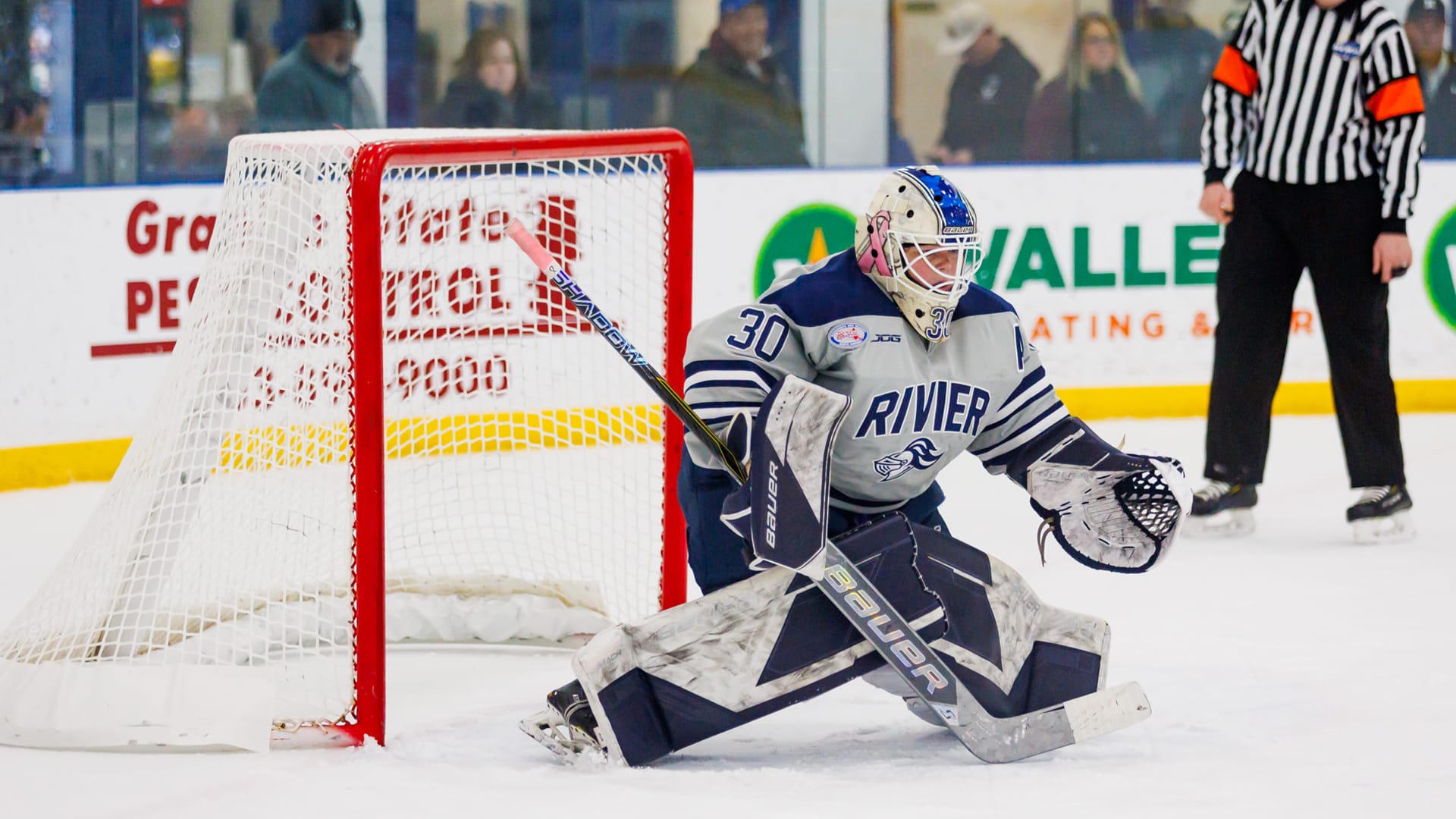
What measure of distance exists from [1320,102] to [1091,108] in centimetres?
187

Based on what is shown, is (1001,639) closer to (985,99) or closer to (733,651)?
(733,651)

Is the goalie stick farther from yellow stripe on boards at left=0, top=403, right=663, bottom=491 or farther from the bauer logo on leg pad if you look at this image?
yellow stripe on boards at left=0, top=403, right=663, bottom=491

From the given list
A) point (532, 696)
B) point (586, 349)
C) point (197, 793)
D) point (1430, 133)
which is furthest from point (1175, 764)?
point (1430, 133)

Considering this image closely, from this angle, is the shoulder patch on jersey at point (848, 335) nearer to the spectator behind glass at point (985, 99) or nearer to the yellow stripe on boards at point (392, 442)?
the yellow stripe on boards at point (392, 442)

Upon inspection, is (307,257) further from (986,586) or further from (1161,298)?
(1161,298)

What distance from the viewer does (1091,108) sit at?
5992 mm

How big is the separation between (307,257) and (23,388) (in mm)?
2117

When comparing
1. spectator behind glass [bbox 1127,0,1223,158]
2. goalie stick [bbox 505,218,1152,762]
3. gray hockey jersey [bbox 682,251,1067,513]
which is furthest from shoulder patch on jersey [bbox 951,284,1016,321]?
spectator behind glass [bbox 1127,0,1223,158]

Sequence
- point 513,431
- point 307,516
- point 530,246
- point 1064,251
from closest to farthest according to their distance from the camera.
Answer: point 530,246 → point 307,516 → point 513,431 → point 1064,251

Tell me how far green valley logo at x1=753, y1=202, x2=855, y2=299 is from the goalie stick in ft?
9.66

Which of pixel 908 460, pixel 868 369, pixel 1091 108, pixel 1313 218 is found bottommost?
pixel 908 460

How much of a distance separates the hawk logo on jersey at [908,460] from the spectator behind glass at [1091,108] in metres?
3.64

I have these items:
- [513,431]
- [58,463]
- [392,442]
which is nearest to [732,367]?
[513,431]

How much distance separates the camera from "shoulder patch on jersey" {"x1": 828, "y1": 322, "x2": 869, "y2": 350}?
244 cm
